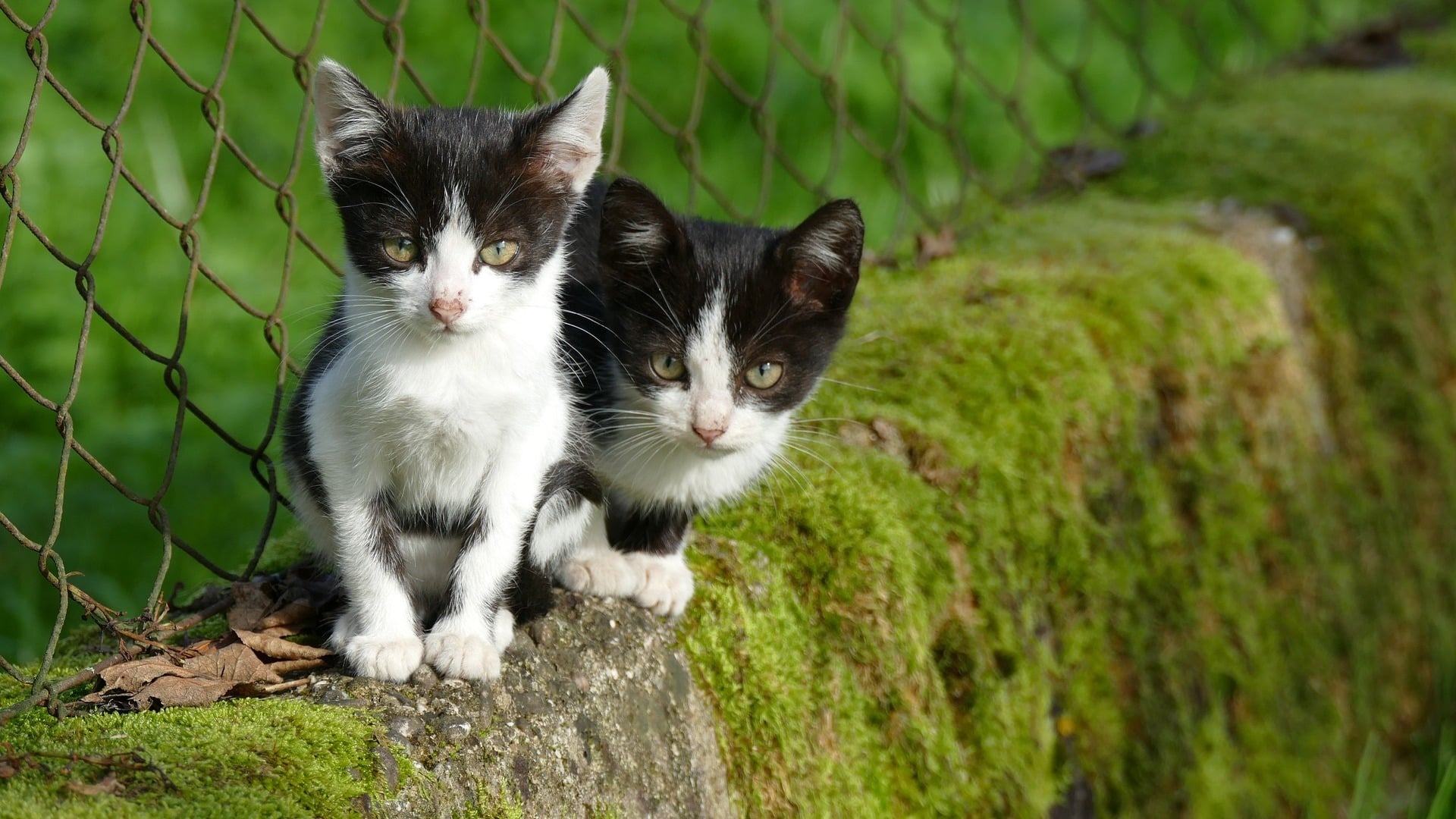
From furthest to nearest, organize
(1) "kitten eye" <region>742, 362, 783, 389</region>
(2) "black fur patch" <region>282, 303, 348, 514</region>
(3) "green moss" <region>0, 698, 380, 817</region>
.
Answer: (1) "kitten eye" <region>742, 362, 783, 389</region> → (2) "black fur patch" <region>282, 303, 348, 514</region> → (3) "green moss" <region>0, 698, 380, 817</region>

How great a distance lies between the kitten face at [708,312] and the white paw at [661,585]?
0.25 metres

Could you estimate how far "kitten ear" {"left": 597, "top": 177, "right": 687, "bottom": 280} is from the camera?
2420 mm

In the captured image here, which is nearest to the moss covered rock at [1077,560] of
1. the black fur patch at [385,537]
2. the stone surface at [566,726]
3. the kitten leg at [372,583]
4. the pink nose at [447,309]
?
the stone surface at [566,726]

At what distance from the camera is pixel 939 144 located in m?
5.60

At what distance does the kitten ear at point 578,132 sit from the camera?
6.80ft


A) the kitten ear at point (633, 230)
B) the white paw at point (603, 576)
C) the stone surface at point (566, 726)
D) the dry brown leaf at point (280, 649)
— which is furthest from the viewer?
the kitten ear at point (633, 230)

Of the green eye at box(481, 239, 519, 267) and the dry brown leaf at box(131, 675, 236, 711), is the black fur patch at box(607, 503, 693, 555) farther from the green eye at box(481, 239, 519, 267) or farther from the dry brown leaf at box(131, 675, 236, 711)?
the dry brown leaf at box(131, 675, 236, 711)

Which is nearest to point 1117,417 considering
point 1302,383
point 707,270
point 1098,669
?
point 1098,669

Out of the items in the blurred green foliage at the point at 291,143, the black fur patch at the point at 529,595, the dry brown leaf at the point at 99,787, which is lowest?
the blurred green foliage at the point at 291,143

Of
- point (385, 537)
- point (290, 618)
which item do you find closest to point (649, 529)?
point (385, 537)

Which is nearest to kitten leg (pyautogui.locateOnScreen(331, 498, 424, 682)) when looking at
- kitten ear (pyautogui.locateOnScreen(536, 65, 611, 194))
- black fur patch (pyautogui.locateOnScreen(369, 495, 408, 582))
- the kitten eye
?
black fur patch (pyautogui.locateOnScreen(369, 495, 408, 582))

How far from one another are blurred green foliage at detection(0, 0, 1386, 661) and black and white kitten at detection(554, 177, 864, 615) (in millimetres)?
686

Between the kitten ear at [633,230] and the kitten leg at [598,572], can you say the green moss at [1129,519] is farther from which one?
the kitten ear at [633,230]

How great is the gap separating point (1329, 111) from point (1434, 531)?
1785 millimetres
